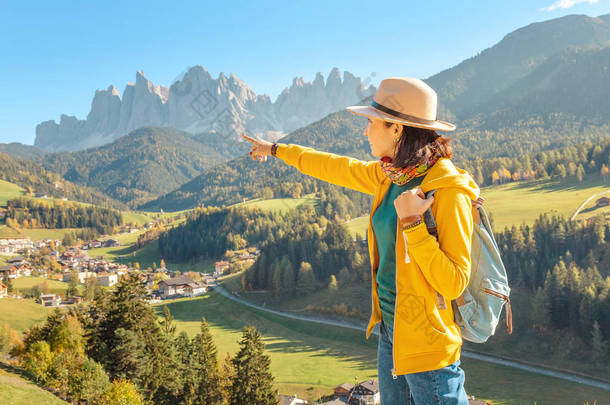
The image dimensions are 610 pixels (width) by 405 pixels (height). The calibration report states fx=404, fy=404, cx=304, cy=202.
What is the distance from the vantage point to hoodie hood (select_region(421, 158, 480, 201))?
103 inches

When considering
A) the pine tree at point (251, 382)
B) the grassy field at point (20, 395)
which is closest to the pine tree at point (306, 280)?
the pine tree at point (251, 382)

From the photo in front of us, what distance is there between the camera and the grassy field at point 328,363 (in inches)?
1556

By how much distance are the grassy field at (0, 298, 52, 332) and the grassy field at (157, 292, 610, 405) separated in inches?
881

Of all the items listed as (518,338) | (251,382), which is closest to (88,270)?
(251,382)

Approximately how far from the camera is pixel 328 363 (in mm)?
49969

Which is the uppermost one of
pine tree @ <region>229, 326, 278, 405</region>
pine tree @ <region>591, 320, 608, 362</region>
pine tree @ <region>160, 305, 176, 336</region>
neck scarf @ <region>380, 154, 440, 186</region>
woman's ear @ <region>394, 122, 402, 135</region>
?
woman's ear @ <region>394, 122, 402, 135</region>

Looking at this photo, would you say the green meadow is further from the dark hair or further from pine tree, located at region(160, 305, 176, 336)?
the dark hair

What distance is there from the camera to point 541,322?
53688mm

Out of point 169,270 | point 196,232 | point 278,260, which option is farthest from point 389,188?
point 196,232

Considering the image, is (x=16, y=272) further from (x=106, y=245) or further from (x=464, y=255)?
(x=464, y=255)

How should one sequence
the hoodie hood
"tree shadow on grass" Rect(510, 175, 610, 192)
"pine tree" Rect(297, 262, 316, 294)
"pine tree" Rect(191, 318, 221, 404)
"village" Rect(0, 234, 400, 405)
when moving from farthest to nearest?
"tree shadow on grass" Rect(510, 175, 610, 192) < "pine tree" Rect(297, 262, 316, 294) < "village" Rect(0, 234, 400, 405) < "pine tree" Rect(191, 318, 221, 404) < the hoodie hood

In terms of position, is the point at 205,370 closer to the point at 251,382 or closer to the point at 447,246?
the point at 251,382

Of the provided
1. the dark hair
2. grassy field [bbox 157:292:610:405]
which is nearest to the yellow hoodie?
the dark hair

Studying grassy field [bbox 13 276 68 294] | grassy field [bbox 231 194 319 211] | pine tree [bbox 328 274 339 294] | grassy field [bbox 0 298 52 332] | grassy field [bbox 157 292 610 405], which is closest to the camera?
grassy field [bbox 157 292 610 405]
